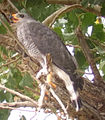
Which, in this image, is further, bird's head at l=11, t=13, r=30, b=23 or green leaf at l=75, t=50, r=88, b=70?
bird's head at l=11, t=13, r=30, b=23

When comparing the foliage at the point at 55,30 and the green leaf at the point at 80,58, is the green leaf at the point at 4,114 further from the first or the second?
the green leaf at the point at 80,58

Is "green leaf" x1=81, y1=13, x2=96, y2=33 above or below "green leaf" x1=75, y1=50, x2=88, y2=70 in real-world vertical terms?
above

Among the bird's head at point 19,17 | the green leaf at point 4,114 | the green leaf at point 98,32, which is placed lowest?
the green leaf at point 4,114

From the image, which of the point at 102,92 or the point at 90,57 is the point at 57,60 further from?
the point at 102,92

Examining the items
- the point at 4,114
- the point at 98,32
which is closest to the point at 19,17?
the point at 98,32

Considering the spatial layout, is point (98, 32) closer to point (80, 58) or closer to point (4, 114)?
point (80, 58)

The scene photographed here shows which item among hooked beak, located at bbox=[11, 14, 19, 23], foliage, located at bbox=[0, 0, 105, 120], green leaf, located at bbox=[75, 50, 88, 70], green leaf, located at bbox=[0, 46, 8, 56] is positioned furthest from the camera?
hooked beak, located at bbox=[11, 14, 19, 23]

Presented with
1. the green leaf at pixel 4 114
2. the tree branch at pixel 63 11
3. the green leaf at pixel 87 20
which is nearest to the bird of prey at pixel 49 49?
the tree branch at pixel 63 11

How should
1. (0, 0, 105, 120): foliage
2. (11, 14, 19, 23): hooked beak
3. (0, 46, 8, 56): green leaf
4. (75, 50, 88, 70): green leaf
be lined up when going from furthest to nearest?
(11, 14, 19, 23): hooked beak < (75, 50, 88, 70): green leaf < (0, 46, 8, 56): green leaf < (0, 0, 105, 120): foliage

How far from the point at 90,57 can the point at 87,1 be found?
0.40 metres

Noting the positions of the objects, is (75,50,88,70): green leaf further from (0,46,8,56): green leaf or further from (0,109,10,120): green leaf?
(0,109,10,120): green leaf

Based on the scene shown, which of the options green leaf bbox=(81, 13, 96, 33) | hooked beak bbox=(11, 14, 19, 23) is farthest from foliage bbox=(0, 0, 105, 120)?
hooked beak bbox=(11, 14, 19, 23)

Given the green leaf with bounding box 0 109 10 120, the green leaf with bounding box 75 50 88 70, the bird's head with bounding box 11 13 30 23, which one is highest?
the bird's head with bounding box 11 13 30 23

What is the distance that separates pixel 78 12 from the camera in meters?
2.24
